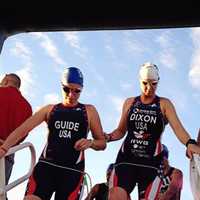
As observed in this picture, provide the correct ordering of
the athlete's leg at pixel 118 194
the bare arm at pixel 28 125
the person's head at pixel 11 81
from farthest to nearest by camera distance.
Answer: the person's head at pixel 11 81 → the bare arm at pixel 28 125 → the athlete's leg at pixel 118 194

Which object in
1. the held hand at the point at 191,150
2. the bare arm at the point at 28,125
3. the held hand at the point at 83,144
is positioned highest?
the bare arm at the point at 28,125

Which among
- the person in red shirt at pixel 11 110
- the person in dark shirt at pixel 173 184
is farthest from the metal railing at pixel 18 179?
the person in dark shirt at pixel 173 184

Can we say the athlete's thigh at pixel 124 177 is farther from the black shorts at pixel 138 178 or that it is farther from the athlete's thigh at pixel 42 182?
the athlete's thigh at pixel 42 182

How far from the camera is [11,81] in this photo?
4441 millimetres

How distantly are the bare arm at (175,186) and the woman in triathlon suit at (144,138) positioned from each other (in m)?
1.37

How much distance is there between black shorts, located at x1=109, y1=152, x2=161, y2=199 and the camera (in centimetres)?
366

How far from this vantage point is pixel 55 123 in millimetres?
3844

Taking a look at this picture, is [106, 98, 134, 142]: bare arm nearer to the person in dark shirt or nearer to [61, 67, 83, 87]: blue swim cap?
[61, 67, 83, 87]: blue swim cap

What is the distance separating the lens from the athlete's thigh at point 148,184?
12.0 ft

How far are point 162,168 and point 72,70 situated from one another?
3.47 feet

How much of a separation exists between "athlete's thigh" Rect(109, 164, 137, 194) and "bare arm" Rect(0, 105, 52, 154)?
73 centimetres

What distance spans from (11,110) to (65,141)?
2.14 feet

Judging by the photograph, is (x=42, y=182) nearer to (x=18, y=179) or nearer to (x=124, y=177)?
(x=18, y=179)

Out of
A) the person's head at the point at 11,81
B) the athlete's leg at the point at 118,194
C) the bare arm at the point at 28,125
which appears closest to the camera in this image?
the athlete's leg at the point at 118,194
